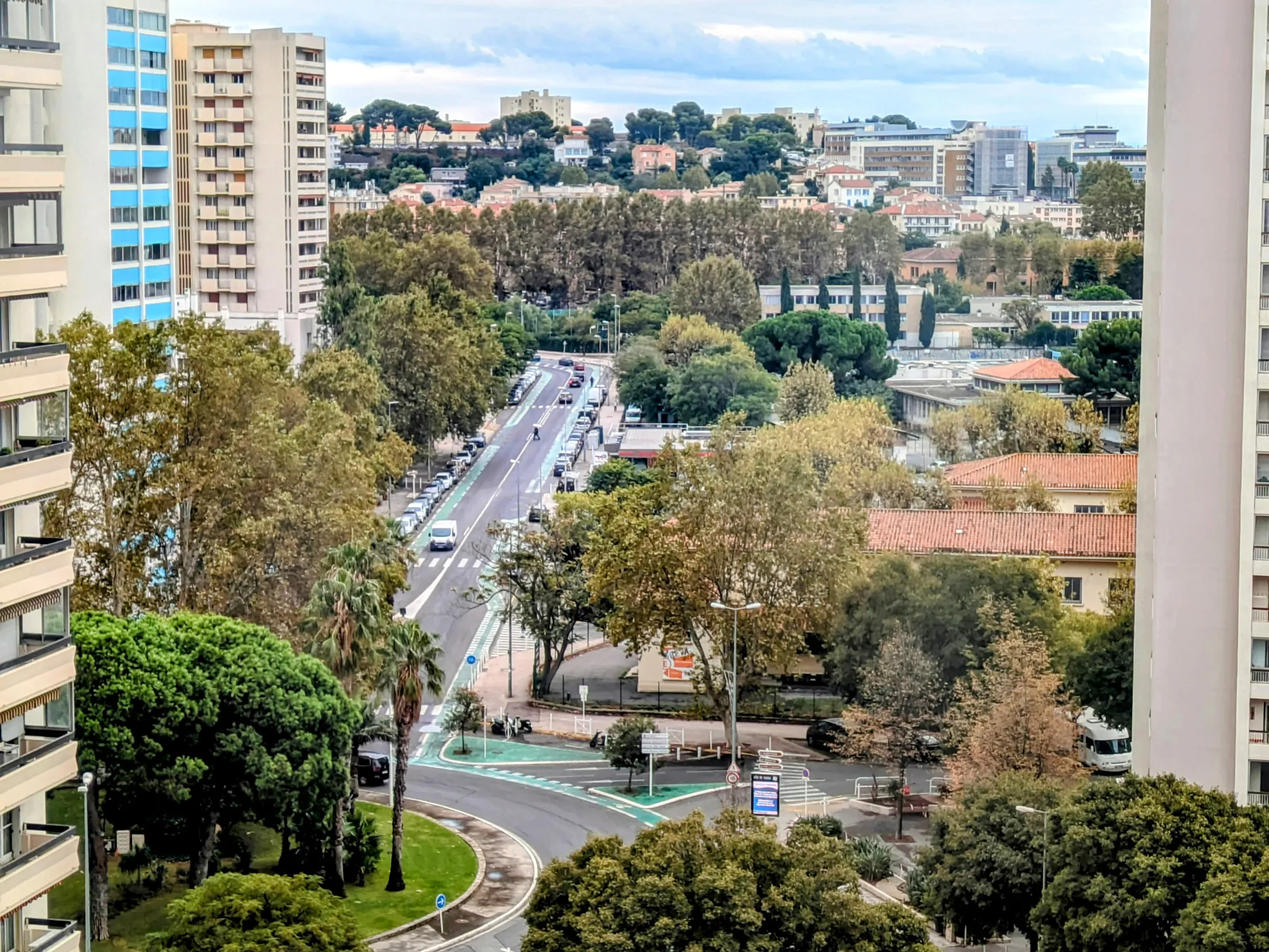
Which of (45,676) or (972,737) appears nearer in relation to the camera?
(45,676)

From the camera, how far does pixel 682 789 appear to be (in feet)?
188

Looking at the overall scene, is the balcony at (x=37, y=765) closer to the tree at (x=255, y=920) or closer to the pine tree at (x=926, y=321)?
the tree at (x=255, y=920)

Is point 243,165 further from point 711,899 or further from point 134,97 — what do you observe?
point 711,899

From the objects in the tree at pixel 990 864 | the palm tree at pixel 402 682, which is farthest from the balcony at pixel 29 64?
the tree at pixel 990 864

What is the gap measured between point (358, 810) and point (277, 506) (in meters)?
8.53

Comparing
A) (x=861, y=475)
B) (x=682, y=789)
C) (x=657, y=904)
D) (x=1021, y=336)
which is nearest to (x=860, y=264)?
(x=1021, y=336)

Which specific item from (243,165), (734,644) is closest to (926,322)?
(243,165)

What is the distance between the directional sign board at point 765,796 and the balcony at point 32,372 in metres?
24.4

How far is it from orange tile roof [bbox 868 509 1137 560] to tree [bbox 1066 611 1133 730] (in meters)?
10.8

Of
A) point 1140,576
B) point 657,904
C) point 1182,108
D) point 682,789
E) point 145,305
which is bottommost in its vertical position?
point 682,789

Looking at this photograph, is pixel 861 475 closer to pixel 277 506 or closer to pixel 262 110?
pixel 277 506

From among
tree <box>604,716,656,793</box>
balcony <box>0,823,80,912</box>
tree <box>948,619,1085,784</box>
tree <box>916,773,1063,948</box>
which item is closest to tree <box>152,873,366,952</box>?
balcony <box>0,823,80,912</box>

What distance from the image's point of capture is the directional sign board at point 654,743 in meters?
56.4

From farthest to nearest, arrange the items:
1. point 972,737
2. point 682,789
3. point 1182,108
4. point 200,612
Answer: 1. point 682,789
2. point 200,612
3. point 972,737
4. point 1182,108
